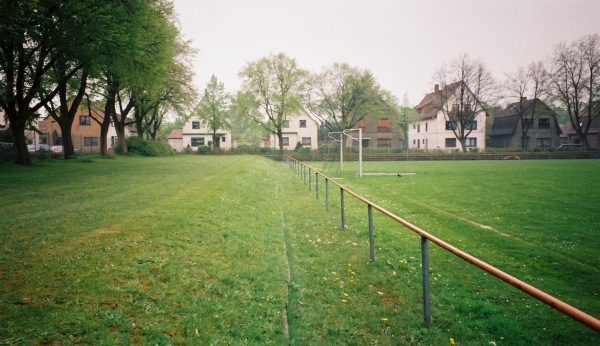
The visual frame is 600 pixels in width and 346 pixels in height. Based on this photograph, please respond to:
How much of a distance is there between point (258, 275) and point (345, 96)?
54214 millimetres

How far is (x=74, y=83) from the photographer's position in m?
28.6

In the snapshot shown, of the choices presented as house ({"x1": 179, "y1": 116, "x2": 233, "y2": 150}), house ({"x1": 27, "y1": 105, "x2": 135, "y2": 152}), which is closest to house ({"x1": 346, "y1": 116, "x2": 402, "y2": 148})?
house ({"x1": 179, "y1": 116, "x2": 233, "y2": 150})

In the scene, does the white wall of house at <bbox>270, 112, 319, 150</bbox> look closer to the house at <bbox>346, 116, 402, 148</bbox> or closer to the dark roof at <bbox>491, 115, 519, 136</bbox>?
the house at <bbox>346, 116, 402, 148</bbox>

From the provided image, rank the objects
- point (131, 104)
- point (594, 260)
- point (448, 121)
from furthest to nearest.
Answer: point (448, 121) < point (131, 104) < point (594, 260)

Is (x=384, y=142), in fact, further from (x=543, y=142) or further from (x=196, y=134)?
(x=196, y=134)

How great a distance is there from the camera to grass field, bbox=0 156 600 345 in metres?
4.07

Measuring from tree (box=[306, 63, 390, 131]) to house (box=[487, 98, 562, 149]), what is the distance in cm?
2391

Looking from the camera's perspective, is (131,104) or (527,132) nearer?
(131,104)

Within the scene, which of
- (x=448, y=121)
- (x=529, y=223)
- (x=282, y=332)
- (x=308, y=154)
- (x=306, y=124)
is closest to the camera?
(x=282, y=332)

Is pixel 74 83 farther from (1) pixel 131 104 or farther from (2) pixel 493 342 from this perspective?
(2) pixel 493 342

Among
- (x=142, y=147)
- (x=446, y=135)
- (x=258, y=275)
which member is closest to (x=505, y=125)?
(x=446, y=135)

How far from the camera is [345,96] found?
57.6 metres

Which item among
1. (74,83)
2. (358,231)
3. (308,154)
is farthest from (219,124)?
(358,231)

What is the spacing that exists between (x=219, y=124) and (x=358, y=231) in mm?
50918
